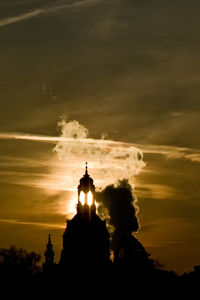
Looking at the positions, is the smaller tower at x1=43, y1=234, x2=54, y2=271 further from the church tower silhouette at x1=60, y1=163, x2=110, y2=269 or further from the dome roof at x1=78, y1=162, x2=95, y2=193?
the dome roof at x1=78, y1=162, x2=95, y2=193

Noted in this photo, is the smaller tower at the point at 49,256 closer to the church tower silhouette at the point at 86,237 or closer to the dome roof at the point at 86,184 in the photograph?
the church tower silhouette at the point at 86,237

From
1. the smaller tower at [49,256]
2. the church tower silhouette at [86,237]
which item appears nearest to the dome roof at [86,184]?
the church tower silhouette at [86,237]

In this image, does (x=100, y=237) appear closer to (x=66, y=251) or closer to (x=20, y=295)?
(x=66, y=251)

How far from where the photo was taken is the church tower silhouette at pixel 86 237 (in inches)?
3740

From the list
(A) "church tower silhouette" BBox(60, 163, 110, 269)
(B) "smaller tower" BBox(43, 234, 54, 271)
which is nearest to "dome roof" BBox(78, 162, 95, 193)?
(A) "church tower silhouette" BBox(60, 163, 110, 269)

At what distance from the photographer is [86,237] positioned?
95188 millimetres

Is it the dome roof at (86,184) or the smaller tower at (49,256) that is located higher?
the dome roof at (86,184)

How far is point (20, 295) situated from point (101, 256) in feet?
44.1

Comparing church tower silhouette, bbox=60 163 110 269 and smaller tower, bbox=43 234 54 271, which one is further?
smaller tower, bbox=43 234 54 271

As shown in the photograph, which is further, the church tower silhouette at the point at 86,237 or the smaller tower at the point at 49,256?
the smaller tower at the point at 49,256

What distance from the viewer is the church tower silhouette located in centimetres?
9500

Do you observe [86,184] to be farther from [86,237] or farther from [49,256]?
[49,256]

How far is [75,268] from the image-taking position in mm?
97125

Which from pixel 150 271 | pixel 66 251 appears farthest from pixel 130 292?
pixel 66 251
